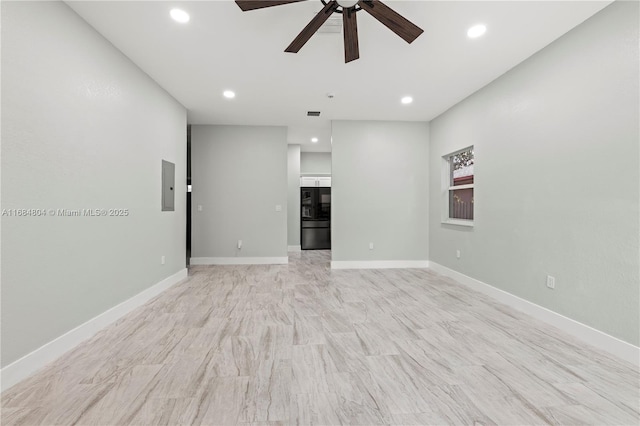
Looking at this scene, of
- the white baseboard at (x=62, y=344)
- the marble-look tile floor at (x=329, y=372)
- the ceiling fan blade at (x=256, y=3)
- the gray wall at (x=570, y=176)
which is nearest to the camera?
the marble-look tile floor at (x=329, y=372)

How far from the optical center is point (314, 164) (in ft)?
27.7

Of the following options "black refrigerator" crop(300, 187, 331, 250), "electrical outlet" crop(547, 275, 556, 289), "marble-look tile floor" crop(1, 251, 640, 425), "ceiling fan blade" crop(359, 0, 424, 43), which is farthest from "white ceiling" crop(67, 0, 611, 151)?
"black refrigerator" crop(300, 187, 331, 250)

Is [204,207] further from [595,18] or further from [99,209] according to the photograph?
[595,18]

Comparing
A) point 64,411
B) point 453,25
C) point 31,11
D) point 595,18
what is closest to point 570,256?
point 595,18

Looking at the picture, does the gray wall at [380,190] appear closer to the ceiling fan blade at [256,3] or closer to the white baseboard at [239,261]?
the white baseboard at [239,261]

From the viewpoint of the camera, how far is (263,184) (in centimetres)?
596

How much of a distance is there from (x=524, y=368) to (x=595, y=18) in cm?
285

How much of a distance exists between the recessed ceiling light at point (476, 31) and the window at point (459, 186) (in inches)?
75.8

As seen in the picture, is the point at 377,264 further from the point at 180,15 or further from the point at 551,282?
the point at 180,15

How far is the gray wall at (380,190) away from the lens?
18.2ft

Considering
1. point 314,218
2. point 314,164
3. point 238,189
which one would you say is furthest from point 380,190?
point 314,164

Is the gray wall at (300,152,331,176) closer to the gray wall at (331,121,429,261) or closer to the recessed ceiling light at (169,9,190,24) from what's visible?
the gray wall at (331,121,429,261)

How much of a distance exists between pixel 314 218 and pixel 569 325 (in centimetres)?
608

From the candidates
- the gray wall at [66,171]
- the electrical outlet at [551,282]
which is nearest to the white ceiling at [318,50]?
the gray wall at [66,171]
